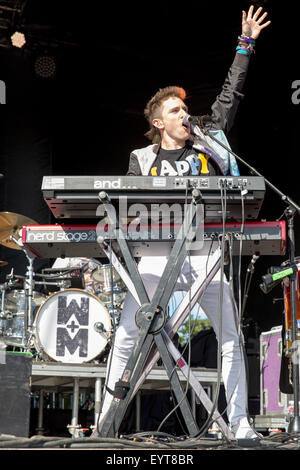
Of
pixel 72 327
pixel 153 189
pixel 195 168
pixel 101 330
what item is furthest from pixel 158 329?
pixel 72 327

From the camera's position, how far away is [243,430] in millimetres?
2660

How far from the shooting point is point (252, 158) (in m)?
7.89

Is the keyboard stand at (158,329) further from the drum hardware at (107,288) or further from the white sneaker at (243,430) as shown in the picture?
the drum hardware at (107,288)

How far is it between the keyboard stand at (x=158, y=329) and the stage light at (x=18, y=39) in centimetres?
525

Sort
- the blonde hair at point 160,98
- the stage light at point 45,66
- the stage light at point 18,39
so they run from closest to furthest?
1. the blonde hair at point 160,98
2. the stage light at point 18,39
3. the stage light at point 45,66

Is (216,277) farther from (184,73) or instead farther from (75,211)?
(184,73)

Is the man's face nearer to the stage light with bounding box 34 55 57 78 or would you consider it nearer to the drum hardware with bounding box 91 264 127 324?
the drum hardware with bounding box 91 264 127 324

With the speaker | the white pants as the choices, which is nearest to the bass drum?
the white pants

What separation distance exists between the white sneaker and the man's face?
1515 millimetres

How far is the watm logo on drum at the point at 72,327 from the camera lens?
466cm

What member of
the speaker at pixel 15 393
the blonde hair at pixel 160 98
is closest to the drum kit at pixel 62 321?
the blonde hair at pixel 160 98

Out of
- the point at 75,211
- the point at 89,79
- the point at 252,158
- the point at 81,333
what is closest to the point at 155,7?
the point at 89,79

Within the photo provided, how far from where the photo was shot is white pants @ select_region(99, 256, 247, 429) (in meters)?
2.76

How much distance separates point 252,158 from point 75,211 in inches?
216
